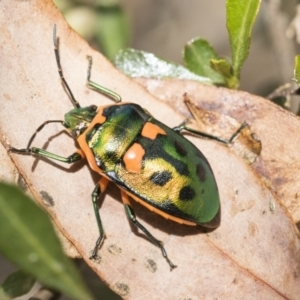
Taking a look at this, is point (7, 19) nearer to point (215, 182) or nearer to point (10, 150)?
point (10, 150)

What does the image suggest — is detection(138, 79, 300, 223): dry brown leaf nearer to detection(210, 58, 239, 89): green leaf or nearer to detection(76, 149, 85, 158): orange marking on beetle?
detection(210, 58, 239, 89): green leaf

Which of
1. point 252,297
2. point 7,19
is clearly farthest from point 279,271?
point 7,19

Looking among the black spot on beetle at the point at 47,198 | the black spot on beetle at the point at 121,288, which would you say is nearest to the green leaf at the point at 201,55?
the black spot on beetle at the point at 47,198

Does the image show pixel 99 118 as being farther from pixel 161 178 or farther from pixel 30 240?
pixel 30 240

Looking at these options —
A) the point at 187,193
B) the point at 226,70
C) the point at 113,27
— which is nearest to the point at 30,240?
the point at 187,193

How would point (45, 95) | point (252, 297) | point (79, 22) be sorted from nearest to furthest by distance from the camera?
point (252, 297) < point (45, 95) < point (79, 22)

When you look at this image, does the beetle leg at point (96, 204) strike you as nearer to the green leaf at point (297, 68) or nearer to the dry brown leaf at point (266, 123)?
the dry brown leaf at point (266, 123)

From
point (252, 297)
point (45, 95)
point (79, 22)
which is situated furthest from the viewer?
point (79, 22)
